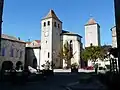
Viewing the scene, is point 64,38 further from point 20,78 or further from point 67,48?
point 20,78

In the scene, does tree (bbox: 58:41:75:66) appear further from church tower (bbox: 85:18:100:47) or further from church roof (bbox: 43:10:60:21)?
church tower (bbox: 85:18:100:47)

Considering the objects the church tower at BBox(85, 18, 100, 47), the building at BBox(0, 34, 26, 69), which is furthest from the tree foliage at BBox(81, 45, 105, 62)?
the building at BBox(0, 34, 26, 69)

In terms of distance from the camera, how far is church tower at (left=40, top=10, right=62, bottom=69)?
2449 inches

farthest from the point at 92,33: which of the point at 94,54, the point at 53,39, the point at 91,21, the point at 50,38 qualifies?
the point at 50,38

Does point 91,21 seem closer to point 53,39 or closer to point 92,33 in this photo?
point 92,33

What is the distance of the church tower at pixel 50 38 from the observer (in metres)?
62.2

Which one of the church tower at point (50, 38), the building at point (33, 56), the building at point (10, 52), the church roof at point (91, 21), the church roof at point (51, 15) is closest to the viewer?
the building at point (10, 52)

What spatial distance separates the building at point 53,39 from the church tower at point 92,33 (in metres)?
8.46

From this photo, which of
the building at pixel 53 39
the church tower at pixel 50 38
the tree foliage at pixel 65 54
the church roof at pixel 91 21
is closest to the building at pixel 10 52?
the church tower at pixel 50 38

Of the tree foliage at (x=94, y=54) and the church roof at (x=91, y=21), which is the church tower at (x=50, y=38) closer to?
the tree foliage at (x=94, y=54)

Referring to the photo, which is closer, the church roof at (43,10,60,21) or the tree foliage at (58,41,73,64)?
the tree foliage at (58,41,73,64)

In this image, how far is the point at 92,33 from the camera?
78188 millimetres

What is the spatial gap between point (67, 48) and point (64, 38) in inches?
214

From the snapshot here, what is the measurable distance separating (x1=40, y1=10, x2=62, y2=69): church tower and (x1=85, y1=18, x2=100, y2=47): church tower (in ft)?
47.2
